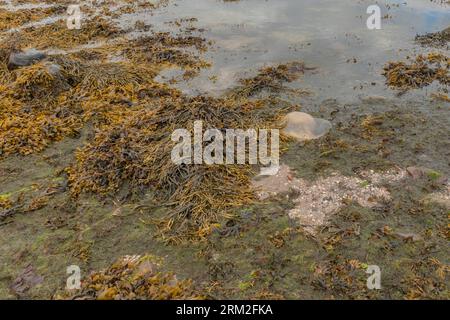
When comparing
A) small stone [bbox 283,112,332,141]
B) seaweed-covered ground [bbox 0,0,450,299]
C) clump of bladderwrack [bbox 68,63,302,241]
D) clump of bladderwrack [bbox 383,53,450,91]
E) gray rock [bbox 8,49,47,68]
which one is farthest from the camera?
Answer: gray rock [bbox 8,49,47,68]

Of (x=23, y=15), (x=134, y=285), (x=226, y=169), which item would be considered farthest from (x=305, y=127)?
(x=23, y=15)

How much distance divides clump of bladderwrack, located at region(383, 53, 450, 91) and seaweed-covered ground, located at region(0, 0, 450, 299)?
0.04 metres

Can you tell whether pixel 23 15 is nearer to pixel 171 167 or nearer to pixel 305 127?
pixel 171 167

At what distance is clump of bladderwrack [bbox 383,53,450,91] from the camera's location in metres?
9.67

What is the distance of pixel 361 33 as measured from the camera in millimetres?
12414

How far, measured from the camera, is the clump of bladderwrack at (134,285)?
16.2ft

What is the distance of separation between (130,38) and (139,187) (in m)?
7.39

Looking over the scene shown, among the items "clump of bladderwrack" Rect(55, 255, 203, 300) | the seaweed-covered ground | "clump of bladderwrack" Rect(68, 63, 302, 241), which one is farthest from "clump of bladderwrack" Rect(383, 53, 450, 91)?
"clump of bladderwrack" Rect(55, 255, 203, 300)

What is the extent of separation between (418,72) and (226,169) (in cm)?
584

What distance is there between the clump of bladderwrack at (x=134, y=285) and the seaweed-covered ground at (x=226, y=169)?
24 millimetres

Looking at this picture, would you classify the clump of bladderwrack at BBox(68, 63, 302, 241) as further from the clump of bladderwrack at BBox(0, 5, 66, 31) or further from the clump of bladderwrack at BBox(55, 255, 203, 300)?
the clump of bladderwrack at BBox(0, 5, 66, 31)

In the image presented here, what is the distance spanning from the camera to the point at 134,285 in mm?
5082

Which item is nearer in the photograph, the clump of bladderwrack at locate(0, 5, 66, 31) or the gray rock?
the gray rock

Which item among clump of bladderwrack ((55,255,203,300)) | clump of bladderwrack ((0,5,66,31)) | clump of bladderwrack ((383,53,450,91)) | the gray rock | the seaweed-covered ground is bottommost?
clump of bladderwrack ((55,255,203,300))
